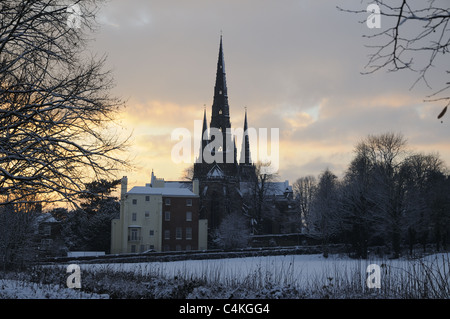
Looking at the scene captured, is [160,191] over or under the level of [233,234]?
over

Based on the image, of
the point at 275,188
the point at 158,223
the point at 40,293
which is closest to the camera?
the point at 40,293

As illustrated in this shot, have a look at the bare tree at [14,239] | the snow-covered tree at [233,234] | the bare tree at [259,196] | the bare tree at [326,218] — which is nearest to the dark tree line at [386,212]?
the bare tree at [326,218]

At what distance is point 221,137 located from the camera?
81375 mm

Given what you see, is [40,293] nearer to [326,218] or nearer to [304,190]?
[326,218]

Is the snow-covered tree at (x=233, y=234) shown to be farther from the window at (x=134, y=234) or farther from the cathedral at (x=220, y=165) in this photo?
the cathedral at (x=220, y=165)

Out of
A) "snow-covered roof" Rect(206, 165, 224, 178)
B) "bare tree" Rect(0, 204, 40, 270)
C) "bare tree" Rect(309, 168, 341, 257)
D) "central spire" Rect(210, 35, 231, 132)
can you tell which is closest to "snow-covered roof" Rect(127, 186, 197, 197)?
"snow-covered roof" Rect(206, 165, 224, 178)

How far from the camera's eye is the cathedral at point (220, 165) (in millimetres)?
68838

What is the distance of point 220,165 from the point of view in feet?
255

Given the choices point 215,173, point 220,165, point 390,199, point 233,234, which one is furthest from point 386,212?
point 220,165

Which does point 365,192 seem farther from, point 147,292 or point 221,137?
point 221,137

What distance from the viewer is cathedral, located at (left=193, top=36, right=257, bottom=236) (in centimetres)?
6884
